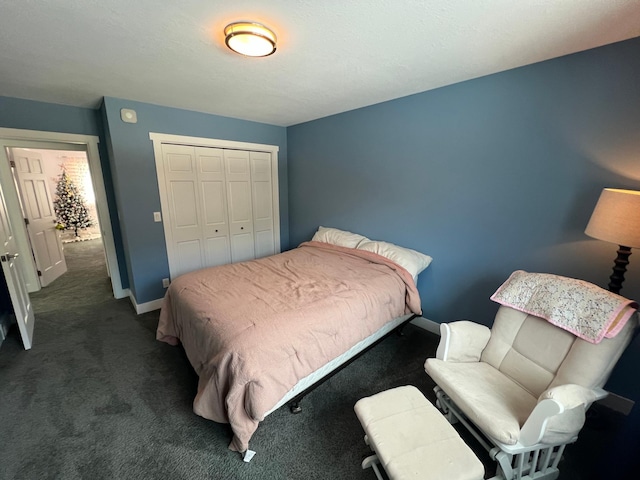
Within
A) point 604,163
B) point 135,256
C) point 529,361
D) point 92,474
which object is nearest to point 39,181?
point 135,256

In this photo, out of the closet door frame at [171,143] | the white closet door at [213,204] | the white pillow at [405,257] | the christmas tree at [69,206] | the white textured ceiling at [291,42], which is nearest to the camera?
the white textured ceiling at [291,42]

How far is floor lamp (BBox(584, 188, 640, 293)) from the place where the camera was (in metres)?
1.33

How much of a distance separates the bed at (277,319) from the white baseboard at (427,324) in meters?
0.40

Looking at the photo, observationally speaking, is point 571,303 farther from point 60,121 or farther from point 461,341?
point 60,121

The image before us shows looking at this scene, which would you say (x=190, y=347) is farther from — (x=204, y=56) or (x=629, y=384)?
(x=629, y=384)

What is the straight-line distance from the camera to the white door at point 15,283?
7.50 feet

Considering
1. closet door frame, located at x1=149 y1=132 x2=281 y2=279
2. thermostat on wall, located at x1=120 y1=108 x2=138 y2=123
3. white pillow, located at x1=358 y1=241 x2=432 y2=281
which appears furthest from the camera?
closet door frame, located at x1=149 y1=132 x2=281 y2=279

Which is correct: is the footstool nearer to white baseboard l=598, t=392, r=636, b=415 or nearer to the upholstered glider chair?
the upholstered glider chair

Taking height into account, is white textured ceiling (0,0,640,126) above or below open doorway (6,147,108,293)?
above

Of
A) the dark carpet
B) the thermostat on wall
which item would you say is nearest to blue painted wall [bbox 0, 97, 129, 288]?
the thermostat on wall

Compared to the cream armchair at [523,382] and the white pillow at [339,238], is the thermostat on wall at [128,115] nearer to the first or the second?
the white pillow at [339,238]

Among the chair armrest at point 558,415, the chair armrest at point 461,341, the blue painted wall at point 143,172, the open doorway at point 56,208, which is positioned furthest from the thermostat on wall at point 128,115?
the chair armrest at point 558,415

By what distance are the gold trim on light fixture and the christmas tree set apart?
24.9 feet

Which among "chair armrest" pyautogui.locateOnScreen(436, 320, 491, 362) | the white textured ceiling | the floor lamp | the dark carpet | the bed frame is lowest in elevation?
the dark carpet
